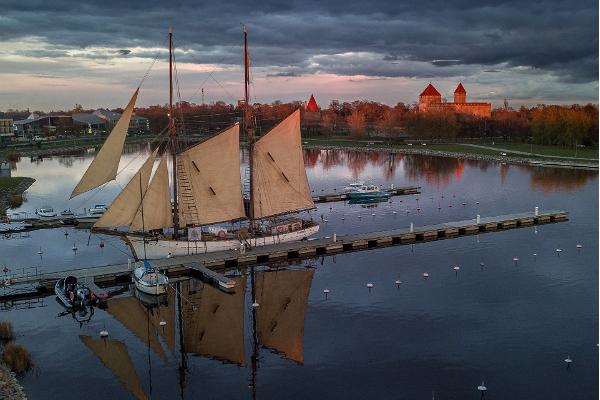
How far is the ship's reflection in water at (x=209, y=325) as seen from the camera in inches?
982

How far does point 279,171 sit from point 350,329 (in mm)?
17759

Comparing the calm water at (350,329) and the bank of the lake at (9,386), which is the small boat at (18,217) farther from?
the bank of the lake at (9,386)

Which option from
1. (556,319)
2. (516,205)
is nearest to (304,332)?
(556,319)

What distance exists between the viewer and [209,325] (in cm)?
2906

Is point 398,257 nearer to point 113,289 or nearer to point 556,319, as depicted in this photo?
point 556,319

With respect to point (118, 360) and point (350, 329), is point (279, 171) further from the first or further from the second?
point (118, 360)

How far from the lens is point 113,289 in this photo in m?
33.6

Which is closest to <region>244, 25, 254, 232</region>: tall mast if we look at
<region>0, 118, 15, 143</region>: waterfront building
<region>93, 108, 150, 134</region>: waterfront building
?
<region>93, 108, 150, 134</region>: waterfront building

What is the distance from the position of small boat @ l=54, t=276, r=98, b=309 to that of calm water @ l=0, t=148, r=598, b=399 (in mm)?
743

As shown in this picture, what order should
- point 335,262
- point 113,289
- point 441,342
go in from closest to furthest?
point 441,342
point 113,289
point 335,262

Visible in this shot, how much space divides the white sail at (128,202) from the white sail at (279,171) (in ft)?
26.8

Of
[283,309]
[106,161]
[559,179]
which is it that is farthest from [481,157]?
[283,309]

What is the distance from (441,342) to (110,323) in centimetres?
1473

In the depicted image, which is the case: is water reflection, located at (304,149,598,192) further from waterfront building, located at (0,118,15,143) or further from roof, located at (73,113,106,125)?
waterfront building, located at (0,118,15,143)
